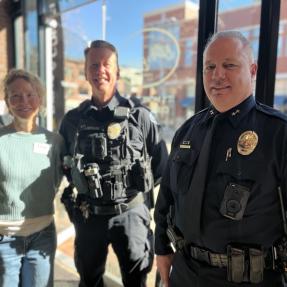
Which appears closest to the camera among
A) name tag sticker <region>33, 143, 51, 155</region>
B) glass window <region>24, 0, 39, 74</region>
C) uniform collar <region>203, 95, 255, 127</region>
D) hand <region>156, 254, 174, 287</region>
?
uniform collar <region>203, 95, 255, 127</region>

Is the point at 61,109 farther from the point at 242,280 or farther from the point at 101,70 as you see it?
the point at 242,280

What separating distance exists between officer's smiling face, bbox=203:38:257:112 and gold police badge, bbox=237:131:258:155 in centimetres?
13

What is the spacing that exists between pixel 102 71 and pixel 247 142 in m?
0.91

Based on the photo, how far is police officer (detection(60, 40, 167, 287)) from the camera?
1.62 metres

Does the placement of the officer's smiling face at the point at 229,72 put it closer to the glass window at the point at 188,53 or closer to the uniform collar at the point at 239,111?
the uniform collar at the point at 239,111

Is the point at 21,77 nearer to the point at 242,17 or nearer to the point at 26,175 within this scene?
the point at 26,175

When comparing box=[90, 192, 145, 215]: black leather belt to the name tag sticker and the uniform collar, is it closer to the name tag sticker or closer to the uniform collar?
the name tag sticker

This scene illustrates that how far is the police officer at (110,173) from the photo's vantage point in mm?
1624

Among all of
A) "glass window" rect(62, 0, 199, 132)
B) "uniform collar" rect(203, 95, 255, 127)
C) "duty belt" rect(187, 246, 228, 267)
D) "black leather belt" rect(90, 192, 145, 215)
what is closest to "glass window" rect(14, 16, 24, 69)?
"glass window" rect(62, 0, 199, 132)

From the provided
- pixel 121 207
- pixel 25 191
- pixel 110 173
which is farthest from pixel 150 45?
pixel 25 191

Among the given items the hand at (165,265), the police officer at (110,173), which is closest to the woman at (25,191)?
the police officer at (110,173)

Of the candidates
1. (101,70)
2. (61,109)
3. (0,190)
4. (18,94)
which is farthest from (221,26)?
(61,109)

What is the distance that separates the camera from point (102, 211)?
5.44 ft

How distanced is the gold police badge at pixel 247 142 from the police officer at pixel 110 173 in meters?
0.65
